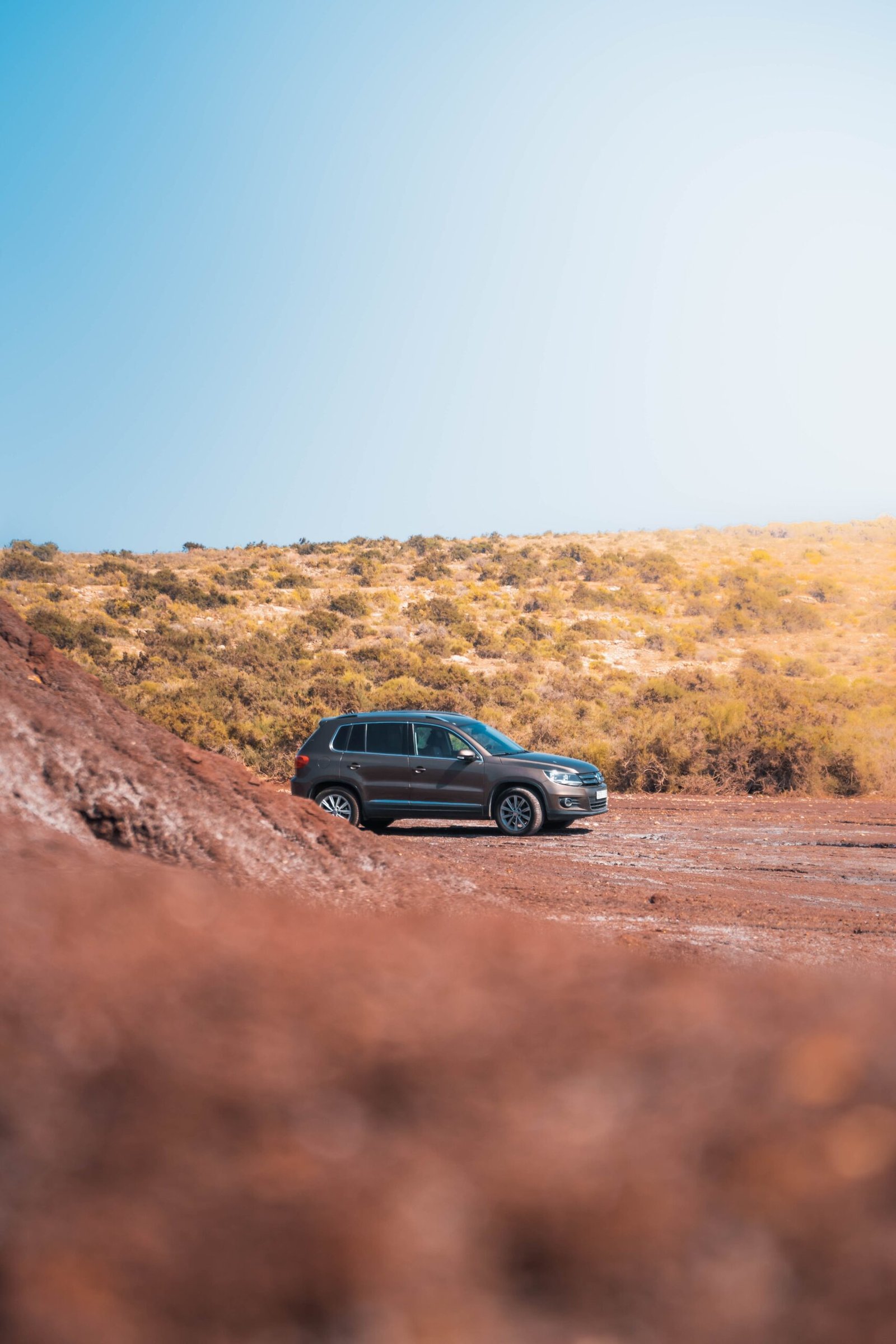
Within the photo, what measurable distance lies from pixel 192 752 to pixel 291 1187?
370cm

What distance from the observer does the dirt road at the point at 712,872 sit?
24.2ft

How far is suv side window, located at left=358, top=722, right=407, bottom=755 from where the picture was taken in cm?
1520

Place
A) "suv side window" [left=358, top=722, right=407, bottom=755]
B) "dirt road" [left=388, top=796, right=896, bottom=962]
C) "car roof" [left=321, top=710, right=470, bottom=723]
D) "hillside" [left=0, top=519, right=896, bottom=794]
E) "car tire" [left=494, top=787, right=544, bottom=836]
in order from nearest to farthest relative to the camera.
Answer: "dirt road" [left=388, top=796, right=896, bottom=962] < "car tire" [left=494, top=787, right=544, bottom=836] < "suv side window" [left=358, top=722, right=407, bottom=755] < "car roof" [left=321, top=710, right=470, bottom=723] < "hillside" [left=0, top=519, right=896, bottom=794]

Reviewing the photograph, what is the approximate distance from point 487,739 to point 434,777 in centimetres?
103

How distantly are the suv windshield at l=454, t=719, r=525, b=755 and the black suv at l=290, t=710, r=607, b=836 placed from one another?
19 millimetres

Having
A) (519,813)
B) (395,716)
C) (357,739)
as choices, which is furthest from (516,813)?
(357,739)

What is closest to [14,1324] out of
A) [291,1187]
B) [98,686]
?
[291,1187]

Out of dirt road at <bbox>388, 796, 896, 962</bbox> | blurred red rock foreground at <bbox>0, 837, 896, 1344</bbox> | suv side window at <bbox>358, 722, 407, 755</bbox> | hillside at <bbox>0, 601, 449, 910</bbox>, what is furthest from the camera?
suv side window at <bbox>358, 722, 407, 755</bbox>

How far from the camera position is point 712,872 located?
1164 cm

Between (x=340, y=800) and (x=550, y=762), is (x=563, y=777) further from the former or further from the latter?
(x=340, y=800)

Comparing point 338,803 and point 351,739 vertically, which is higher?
point 351,739

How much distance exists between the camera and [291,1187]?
1882mm

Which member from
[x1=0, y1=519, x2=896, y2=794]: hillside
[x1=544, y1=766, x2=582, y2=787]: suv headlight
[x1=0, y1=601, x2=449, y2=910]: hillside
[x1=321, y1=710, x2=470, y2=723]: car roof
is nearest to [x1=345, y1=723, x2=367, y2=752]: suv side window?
[x1=321, y1=710, x2=470, y2=723]: car roof

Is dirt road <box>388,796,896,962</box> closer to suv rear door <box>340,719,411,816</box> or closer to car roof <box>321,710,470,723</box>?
suv rear door <box>340,719,411,816</box>
